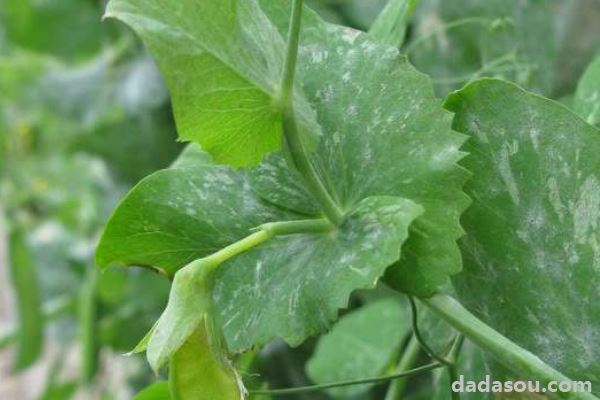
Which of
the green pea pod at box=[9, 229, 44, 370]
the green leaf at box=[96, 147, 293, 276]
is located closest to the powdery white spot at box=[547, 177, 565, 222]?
the green leaf at box=[96, 147, 293, 276]

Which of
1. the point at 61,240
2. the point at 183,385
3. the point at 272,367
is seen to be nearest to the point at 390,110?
the point at 183,385

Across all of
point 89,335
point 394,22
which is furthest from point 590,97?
point 89,335

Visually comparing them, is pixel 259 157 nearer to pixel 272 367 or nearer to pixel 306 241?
pixel 306 241

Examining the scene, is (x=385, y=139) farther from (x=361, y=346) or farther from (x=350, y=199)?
(x=361, y=346)

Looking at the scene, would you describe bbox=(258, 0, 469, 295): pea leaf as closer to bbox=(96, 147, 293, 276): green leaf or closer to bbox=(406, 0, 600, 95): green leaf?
bbox=(96, 147, 293, 276): green leaf

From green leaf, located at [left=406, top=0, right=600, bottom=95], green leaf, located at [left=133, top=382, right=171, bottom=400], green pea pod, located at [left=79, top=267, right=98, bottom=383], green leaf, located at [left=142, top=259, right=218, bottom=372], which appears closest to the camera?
green leaf, located at [left=142, top=259, right=218, bottom=372]

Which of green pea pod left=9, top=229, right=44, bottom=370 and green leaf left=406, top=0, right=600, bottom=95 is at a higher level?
green leaf left=406, top=0, right=600, bottom=95
